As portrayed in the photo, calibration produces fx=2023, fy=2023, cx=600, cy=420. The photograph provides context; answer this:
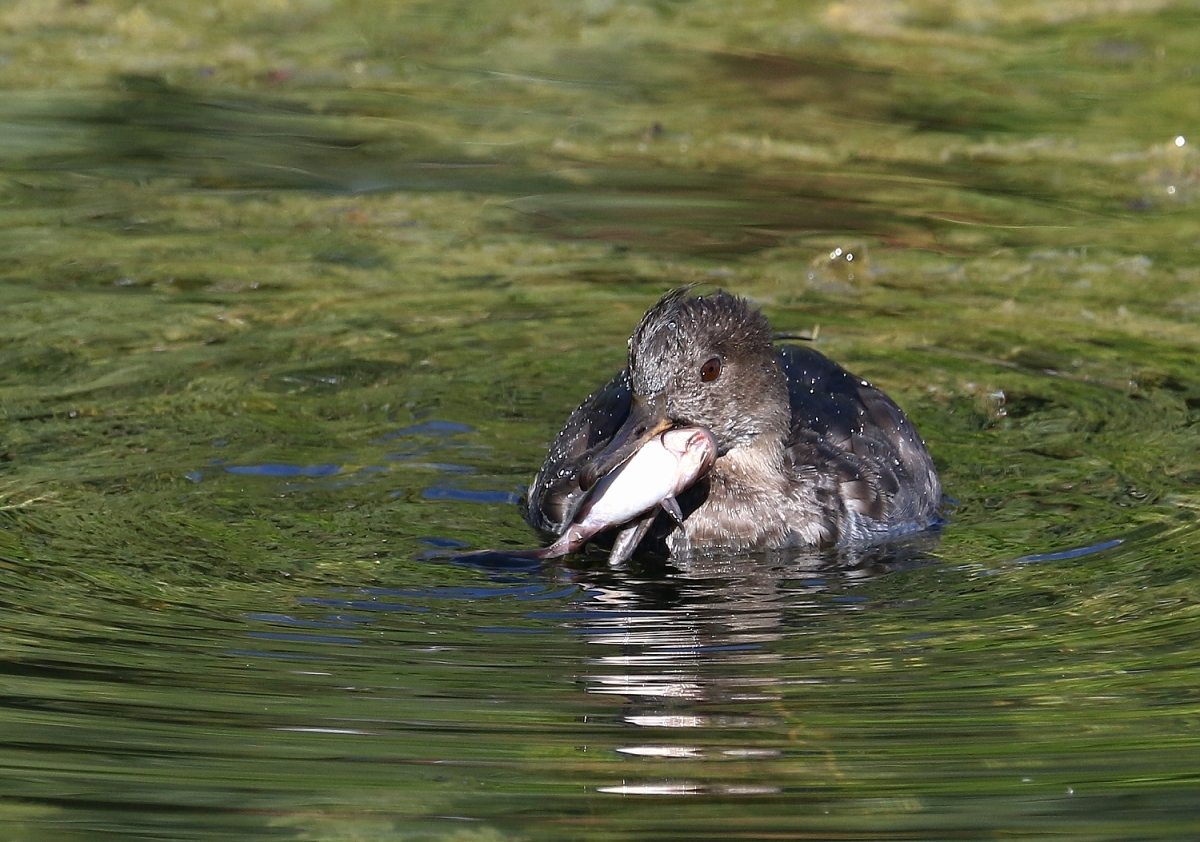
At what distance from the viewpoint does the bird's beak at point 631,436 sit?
731 centimetres

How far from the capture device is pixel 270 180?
40.6 feet

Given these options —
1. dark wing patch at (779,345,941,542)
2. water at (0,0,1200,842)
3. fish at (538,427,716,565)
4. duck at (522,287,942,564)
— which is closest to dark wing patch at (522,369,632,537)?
duck at (522,287,942,564)

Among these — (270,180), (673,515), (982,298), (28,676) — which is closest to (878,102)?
(982,298)

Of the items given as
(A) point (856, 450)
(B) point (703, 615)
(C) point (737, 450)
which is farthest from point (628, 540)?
(A) point (856, 450)

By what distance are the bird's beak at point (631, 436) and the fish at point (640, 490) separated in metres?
0.03

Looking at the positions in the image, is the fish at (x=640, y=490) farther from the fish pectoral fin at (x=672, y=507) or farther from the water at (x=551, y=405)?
the water at (x=551, y=405)

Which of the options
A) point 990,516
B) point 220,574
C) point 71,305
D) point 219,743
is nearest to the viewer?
point 219,743

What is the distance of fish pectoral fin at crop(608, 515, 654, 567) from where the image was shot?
7621mm

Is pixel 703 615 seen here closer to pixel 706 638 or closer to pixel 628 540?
pixel 706 638

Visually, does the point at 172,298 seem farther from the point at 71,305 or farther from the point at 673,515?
the point at 673,515

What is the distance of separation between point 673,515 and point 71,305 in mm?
4164

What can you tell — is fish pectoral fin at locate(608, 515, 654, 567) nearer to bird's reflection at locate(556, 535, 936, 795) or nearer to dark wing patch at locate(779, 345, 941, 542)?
bird's reflection at locate(556, 535, 936, 795)

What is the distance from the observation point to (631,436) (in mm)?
7512

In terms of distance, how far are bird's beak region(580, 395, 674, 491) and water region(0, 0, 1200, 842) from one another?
0.42m
